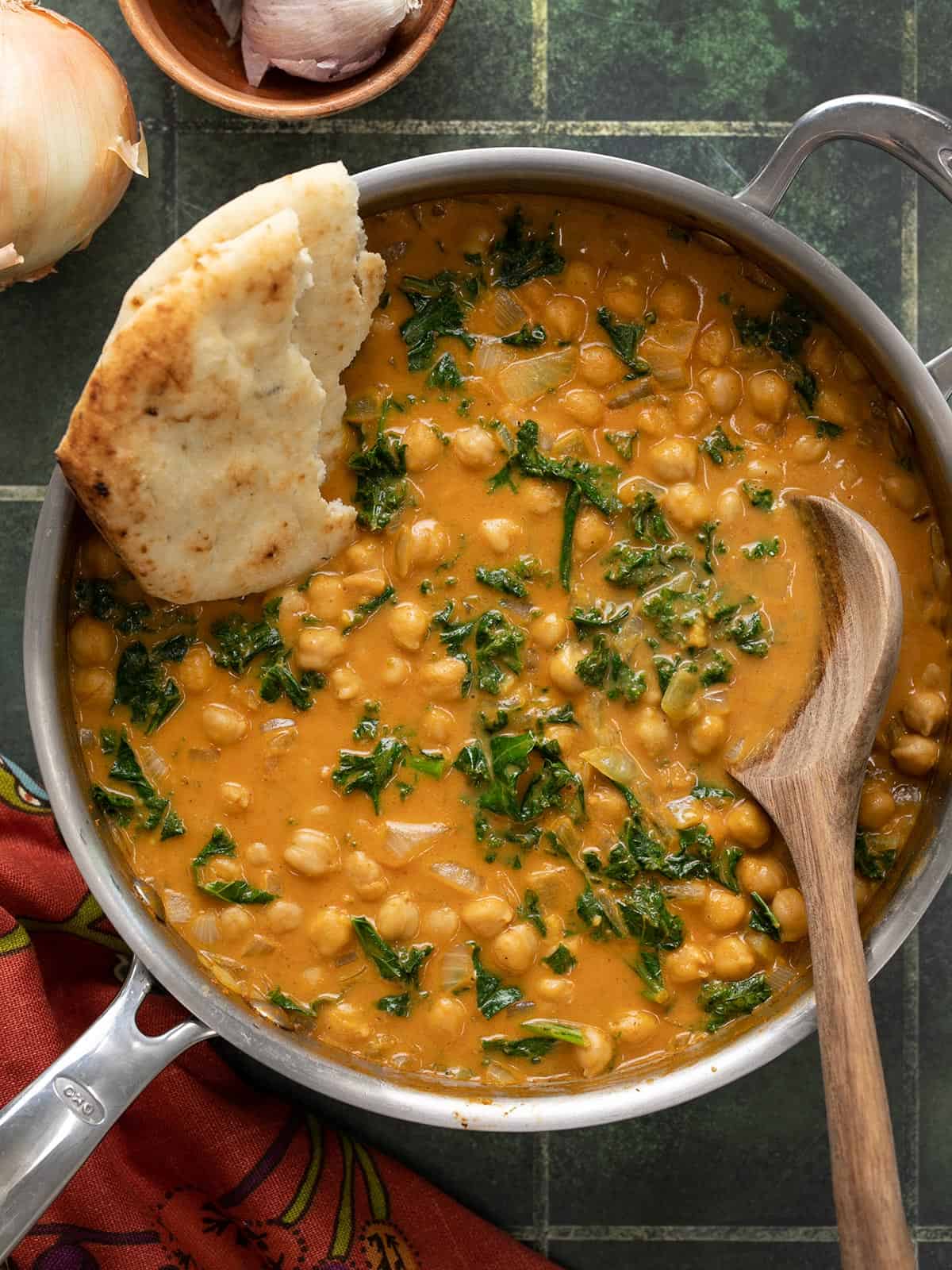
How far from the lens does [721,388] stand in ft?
8.87

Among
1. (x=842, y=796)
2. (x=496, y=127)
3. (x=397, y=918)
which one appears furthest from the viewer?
(x=496, y=127)

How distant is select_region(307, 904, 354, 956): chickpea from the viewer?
105 inches

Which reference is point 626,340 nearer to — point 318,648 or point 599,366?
point 599,366

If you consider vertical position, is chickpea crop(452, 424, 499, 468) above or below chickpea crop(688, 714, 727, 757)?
above

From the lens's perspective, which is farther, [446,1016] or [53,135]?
[446,1016]

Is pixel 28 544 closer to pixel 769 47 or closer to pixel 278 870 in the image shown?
pixel 278 870

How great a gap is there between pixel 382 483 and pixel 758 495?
0.82 metres

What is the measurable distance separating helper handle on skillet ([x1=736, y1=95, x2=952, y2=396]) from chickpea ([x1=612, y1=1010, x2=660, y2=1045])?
5.90 feet

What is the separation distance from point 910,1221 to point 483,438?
223 centimetres

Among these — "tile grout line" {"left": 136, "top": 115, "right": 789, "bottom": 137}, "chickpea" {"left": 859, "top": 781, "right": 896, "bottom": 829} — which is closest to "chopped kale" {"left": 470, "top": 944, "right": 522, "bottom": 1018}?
"chickpea" {"left": 859, "top": 781, "right": 896, "bottom": 829}

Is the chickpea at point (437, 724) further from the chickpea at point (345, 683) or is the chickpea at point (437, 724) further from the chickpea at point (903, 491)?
the chickpea at point (903, 491)

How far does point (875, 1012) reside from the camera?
3.09 m

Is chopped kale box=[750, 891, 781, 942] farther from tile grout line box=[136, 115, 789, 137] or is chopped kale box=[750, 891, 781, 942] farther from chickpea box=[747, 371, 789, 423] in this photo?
tile grout line box=[136, 115, 789, 137]

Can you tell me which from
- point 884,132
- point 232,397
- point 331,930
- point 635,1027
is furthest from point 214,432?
point 635,1027
